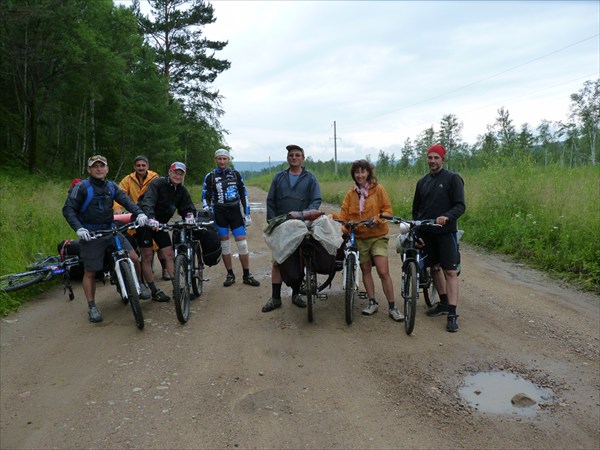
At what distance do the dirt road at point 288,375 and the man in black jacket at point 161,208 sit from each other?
595mm

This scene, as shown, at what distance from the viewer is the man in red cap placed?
15.8ft

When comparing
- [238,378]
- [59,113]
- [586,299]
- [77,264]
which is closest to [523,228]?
[586,299]

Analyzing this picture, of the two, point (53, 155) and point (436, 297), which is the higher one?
point (53, 155)

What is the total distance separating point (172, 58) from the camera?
25.4 m

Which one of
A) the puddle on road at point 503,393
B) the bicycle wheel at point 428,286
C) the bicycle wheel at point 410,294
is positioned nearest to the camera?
the puddle on road at point 503,393

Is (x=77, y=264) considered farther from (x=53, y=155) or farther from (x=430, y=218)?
(x=53, y=155)

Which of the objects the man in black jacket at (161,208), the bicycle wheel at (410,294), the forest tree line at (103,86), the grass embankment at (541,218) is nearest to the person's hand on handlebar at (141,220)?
the man in black jacket at (161,208)

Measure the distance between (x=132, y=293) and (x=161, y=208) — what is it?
1.65 m

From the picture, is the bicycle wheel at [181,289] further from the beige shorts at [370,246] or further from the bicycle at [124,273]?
the beige shorts at [370,246]

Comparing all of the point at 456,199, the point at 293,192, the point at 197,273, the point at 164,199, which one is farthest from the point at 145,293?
the point at 456,199

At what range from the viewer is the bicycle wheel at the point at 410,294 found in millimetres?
4516

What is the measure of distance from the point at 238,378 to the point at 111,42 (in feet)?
77.4

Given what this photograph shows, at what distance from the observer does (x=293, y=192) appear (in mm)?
5496

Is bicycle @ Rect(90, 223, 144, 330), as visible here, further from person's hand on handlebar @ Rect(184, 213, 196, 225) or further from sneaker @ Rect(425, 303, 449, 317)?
sneaker @ Rect(425, 303, 449, 317)
